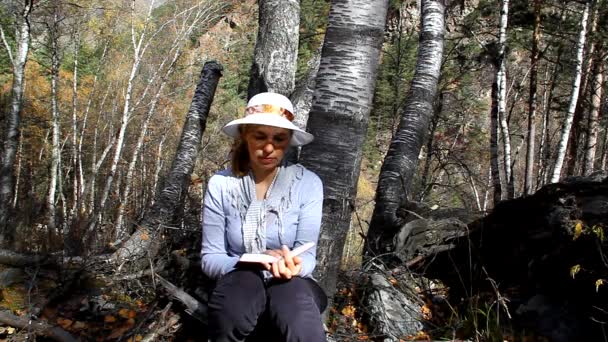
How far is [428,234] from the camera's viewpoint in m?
4.35

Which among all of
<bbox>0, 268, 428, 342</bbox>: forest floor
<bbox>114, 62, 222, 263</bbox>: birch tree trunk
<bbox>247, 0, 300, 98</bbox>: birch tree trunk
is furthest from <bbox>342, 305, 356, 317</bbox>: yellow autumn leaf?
<bbox>114, 62, 222, 263</bbox>: birch tree trunk

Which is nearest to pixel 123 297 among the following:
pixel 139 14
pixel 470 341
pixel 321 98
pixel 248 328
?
pixel 248 328

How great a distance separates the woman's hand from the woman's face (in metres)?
0.47

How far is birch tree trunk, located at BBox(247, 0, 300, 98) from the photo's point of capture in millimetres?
4773


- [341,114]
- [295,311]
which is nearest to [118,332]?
[295,311]

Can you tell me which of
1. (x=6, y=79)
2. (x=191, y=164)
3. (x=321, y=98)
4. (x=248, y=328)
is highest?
(x=6, y=79)

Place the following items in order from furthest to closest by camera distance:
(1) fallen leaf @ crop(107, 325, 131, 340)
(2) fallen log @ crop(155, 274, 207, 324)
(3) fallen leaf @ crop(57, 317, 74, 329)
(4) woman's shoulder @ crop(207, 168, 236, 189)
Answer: (3) fallen leaf @ crop(57, 317, 74, 329) < (1) fallen leaf @ crop(107, 325, 131, 340) < (2) fallen log @ crop(155, 274, 207, 324) < (4) woman's shoulder @ crop(207, 168, 236, 189)

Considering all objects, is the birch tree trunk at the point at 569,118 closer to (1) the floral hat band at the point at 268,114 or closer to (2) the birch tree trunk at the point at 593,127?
(2) the birch tree trunk at the point at 593,127

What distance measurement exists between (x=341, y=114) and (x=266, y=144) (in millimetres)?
550

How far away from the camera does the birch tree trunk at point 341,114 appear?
2.87 m

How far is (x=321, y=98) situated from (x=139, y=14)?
63.2 feet

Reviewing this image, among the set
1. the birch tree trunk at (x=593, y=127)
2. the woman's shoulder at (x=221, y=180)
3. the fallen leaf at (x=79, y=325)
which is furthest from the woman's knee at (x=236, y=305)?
the birch tree trunk at (x=593, y=127)

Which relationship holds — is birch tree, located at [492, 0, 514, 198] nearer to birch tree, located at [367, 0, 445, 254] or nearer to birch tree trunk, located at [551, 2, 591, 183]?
birch tree trunk, located at [551, 2, 591, 183]

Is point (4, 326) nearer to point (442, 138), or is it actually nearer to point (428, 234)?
point (428, 234)
